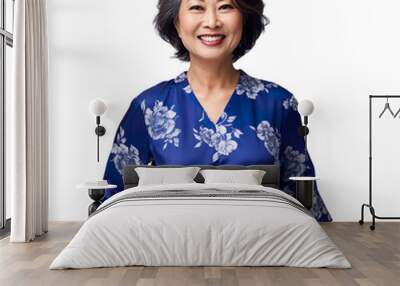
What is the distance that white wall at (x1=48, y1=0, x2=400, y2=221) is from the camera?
→ 7070 mm

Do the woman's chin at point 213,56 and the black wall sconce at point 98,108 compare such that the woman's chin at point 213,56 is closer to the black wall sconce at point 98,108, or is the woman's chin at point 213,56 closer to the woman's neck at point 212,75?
the woman's neck at point 212,75

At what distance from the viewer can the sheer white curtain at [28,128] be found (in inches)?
229

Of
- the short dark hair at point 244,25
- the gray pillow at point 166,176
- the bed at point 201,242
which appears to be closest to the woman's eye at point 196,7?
the short dark hair at point 244,25

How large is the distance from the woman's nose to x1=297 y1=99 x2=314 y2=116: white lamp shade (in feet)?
4.23

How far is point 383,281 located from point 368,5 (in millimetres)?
4069

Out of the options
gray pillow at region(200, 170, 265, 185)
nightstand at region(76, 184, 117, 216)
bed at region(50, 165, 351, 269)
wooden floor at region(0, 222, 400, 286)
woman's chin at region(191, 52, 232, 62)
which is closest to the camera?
wooden floor at region(0, 222, 400, 286)

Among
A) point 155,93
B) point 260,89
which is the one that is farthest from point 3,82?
point 260,89

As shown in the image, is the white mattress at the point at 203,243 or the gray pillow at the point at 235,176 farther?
the gray pillow at the point at 235,176

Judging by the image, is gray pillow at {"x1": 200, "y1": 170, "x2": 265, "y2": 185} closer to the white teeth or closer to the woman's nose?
the white teeth

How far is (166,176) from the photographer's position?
6.28 meters

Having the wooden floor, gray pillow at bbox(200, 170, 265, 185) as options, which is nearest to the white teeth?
gray pillow at bbox(200, 170, 265, 185)

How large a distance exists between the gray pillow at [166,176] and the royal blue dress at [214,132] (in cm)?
39

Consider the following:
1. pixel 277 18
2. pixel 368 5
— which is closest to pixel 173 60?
pixel 277 18

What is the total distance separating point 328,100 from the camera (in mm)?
7078
